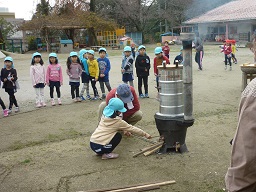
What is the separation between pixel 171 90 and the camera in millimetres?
4148

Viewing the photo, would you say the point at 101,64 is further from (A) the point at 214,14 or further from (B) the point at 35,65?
(A) the point at 214,14

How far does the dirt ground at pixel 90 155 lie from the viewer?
3.65 metres

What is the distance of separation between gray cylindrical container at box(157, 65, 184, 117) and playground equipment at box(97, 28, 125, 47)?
29695 millimetres

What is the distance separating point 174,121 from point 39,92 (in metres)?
4.55

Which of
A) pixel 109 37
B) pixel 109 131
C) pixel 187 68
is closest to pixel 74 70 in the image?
pixel 109 131

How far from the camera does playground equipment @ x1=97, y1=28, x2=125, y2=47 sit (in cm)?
3344

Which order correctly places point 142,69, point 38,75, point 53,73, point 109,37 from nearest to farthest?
point 38,75, point 53,73, point 142,69, point 109,37

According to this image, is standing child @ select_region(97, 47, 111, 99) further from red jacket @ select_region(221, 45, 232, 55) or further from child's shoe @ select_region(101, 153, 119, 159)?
red jacket @ select_region(221, 45, 232, 55)

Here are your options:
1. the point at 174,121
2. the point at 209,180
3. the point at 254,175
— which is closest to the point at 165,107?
the point at 174,121

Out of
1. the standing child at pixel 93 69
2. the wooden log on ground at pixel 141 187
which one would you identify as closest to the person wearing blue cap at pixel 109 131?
the wooden log on ground at pixel 141 187

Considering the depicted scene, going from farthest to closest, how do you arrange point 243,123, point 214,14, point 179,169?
point 214,14
point 179,169
point 243,123

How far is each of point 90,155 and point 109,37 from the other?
30.7 metres

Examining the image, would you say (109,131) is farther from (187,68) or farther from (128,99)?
(187,68)

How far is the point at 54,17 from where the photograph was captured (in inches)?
→ 1174
